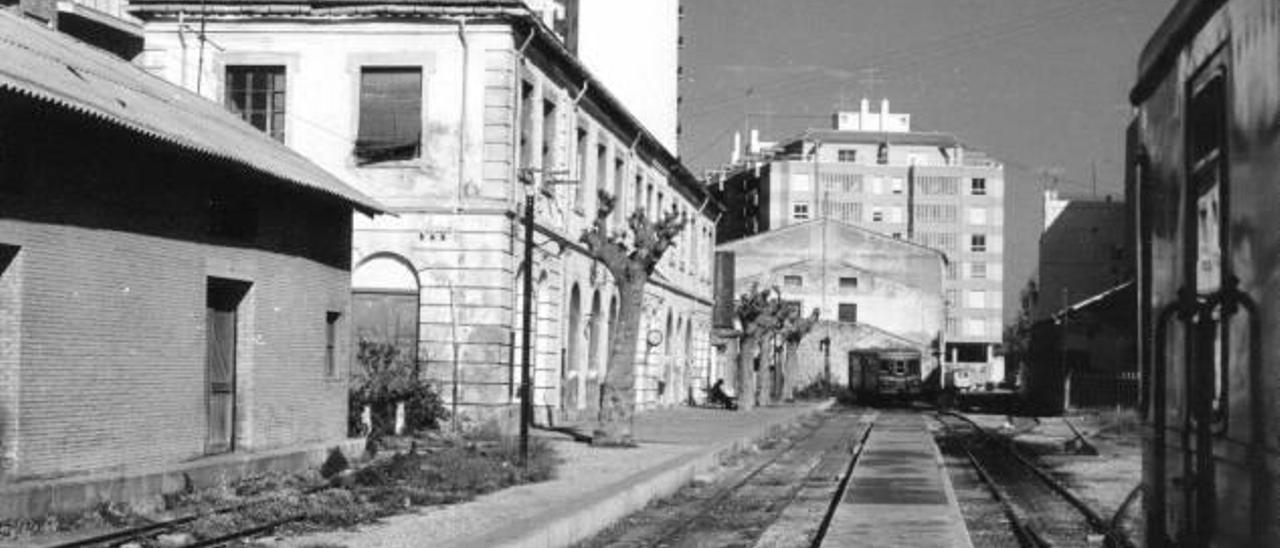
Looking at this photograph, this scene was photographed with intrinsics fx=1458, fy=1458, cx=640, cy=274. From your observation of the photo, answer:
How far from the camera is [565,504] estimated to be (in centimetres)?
1491

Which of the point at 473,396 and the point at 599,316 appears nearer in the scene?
the point at 473,396

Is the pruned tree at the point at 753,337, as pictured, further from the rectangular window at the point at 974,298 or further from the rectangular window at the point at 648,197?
the rectangular window at the point at 974,298

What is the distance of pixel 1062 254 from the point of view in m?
93.2

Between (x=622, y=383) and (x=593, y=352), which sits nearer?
(x=622, y=383)

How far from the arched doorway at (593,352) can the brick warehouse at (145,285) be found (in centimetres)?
1515

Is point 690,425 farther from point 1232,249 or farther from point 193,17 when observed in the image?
point 1232,249

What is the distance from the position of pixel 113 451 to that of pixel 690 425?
22328 millimetres

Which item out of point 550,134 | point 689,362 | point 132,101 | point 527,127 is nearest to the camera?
point 132,101

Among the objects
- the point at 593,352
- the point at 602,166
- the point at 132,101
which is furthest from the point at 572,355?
the point at 132,101

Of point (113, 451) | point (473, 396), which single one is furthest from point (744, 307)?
point (113, 451)

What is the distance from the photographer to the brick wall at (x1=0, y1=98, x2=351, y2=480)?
1241 centimetres

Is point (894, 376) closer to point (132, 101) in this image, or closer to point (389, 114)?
point (389, 114)

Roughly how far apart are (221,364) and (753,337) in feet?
111

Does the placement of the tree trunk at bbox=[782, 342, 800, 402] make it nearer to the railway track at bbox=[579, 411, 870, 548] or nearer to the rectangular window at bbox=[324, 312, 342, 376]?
the railway track at bbox=[579, 411, 870, 548]
